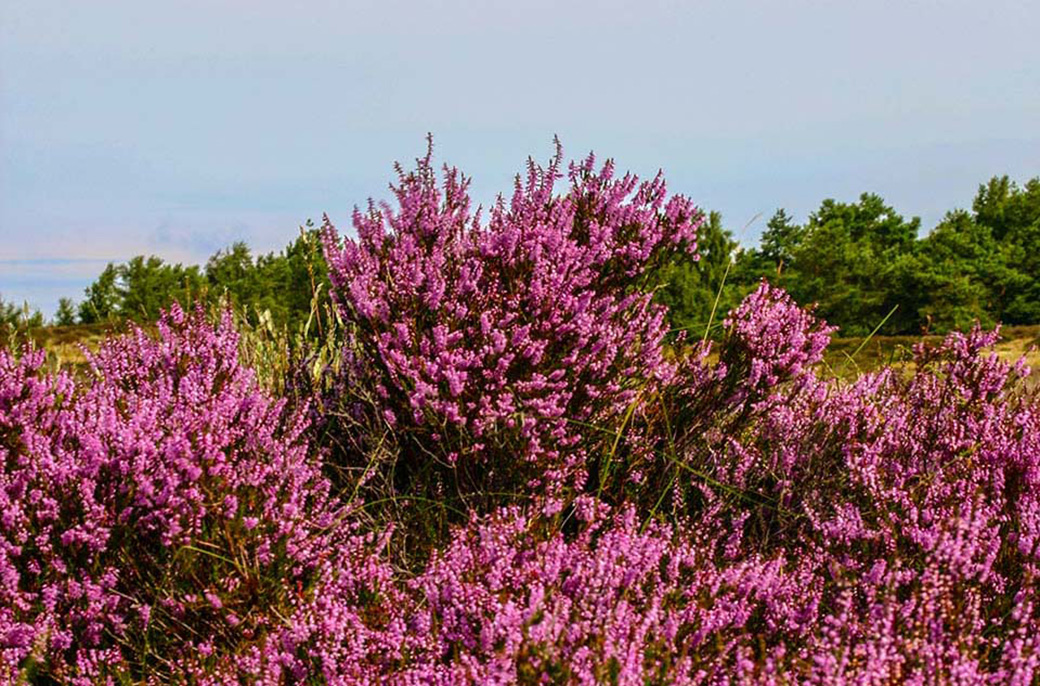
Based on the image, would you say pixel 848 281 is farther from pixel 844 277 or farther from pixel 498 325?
pixel 498 325

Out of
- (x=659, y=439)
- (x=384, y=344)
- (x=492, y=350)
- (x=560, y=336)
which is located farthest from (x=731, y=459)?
(x=384, y=344)

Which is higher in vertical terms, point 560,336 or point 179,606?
point 560,336

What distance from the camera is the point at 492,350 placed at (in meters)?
3.27

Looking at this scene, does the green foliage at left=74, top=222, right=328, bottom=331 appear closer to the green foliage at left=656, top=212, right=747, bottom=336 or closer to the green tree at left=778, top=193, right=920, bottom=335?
the green foliage at left=656, top=212, right=747, bottom=336

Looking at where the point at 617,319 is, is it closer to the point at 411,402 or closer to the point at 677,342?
the point at 677,342

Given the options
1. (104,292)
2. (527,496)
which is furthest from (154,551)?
(104,292)

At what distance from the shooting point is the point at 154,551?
9.82 ft

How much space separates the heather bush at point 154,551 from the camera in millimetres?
2766

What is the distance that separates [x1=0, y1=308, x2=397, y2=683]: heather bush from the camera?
2766mm

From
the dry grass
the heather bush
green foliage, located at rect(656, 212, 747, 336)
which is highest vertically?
green foliage, located at rect(656, 212, 747, 336)

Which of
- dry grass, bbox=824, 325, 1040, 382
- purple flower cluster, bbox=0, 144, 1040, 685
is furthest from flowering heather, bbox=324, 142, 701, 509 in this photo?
dry grass, bbox=824, 325, 1040, 382

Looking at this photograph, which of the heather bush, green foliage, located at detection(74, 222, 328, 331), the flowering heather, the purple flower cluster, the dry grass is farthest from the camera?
green foliage, located at detection(74, 222, 328, 331)

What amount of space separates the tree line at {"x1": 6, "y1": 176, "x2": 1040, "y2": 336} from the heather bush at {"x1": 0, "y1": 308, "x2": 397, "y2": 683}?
1188 cm

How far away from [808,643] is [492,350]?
140 centimetres
